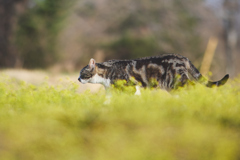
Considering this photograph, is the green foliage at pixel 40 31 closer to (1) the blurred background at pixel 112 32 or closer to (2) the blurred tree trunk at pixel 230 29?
(1) the blurred background at pixel 112 32

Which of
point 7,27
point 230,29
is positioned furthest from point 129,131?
point 230,29

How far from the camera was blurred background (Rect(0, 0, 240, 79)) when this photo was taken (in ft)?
74.1

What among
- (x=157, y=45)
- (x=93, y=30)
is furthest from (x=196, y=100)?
(x=93, y=30)

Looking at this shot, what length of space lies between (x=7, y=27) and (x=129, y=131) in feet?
65.3

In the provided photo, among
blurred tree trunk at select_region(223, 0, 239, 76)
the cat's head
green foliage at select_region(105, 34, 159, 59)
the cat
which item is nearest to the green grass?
the cat

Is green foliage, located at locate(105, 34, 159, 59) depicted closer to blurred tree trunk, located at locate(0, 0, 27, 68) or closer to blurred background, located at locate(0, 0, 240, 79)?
blurred background, located at locate(0, 0, 240, 79)

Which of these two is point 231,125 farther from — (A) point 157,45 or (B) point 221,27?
(B) point 221,27

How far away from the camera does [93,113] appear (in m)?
4.60

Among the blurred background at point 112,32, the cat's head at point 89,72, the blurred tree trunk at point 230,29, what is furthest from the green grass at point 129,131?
the blurred tree trunk at point 230,29

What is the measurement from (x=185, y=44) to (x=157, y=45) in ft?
8.44

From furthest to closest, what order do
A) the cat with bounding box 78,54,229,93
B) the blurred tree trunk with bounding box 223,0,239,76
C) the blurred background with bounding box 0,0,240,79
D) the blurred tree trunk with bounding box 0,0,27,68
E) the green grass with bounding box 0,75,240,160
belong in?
the blurred tree trunk with bounding box 223,0,239,76, the blurred background with bounding box 0,0,240,79, the blurred tree trunk with bounding box 0,0,27,68, the cat with bounding box 78,54,229,93, the green grass with bounding box 0,75,240,160

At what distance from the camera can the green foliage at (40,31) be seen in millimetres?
22656

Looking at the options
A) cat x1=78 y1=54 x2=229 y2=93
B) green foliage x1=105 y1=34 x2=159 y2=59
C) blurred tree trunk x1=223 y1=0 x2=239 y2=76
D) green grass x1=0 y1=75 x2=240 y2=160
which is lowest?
green grass x1=0 y1=75 x2=240 y2=160

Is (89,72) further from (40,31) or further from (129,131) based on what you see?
(40,31)
